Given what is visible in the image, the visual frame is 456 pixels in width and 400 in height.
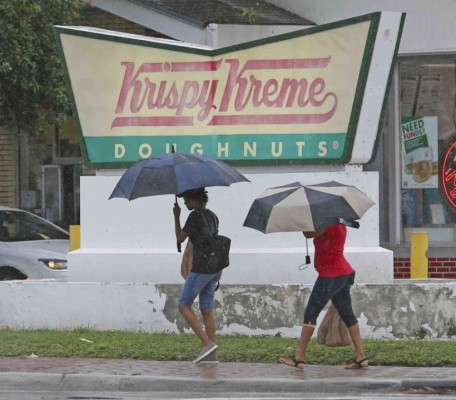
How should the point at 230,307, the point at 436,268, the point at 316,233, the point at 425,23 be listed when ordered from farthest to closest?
the point at 436,268 < the point at 425,23 < the point at 230,307 < the point at 316,233

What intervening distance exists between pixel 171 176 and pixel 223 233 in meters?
2.58

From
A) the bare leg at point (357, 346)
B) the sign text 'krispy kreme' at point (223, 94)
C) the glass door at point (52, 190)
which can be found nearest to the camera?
the bare leg at point (357, 346)

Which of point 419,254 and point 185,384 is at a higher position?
point 419,254

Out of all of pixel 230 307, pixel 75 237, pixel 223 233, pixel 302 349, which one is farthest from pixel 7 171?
pixel 302 349

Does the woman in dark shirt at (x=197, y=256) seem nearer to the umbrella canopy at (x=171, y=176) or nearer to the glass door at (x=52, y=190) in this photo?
the umbrella canopy at (x=171, y=176)

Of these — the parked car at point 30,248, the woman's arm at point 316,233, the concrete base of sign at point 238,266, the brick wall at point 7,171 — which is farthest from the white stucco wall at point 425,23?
the brick wall at point 7,171

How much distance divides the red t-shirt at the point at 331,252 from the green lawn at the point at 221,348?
1.14m

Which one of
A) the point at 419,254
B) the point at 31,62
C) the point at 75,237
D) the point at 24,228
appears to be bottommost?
the point at 419,254

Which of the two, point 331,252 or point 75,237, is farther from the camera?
point 75,237

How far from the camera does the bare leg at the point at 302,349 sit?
412 inches

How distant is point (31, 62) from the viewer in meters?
17.3

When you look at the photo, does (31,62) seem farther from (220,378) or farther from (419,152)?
(220,378)

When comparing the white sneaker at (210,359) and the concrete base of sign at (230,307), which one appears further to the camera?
the concrete base of sign at (230,307)

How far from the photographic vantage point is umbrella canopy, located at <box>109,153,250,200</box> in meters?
10.4
